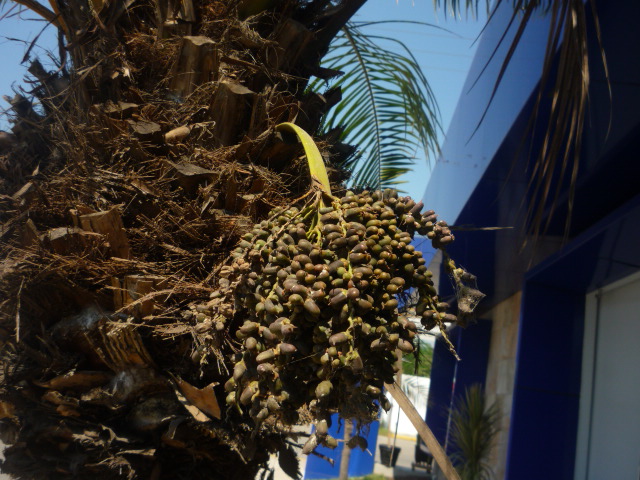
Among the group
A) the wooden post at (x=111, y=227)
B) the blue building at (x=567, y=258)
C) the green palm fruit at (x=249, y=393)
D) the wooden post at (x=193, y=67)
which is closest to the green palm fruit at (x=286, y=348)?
the green palm fruit at (x=249, y=393)

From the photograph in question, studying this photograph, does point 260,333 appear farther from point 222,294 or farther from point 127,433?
point 127,433

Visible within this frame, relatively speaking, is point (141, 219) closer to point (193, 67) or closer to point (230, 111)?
point (230, 111)

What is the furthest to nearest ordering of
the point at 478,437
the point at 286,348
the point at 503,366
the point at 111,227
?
the point at 503,366 < the point at 478,437 < the point at 111,227 < the point at 286,348

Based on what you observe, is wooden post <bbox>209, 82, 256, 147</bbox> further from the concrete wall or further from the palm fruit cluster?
the concrete wall

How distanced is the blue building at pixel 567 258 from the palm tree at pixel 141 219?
4.91 ft

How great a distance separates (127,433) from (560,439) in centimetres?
453

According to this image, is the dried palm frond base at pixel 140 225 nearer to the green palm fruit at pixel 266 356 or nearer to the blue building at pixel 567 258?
the green palm fruit at pixel 266 356

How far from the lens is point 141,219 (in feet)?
6.09

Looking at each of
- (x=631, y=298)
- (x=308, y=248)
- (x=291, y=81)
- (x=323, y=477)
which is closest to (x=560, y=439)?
(x=631, y=298)

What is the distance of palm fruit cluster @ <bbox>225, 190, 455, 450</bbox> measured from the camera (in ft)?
4.12

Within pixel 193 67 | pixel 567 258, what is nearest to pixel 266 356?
pixel 193 67

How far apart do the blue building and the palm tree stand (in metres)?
1.50

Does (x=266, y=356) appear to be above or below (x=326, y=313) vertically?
below

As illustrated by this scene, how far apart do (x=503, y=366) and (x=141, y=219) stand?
6718mm
